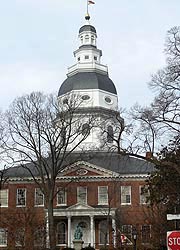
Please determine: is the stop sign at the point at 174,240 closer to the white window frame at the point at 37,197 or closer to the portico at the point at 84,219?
the portico at the point at 84,219

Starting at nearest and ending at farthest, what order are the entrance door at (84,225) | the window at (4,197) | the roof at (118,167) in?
the entrance door at (84,225) < the roof at (118,167) < the window at (4,197)

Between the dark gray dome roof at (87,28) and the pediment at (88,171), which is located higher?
the dark gray dome roof at (87,28)

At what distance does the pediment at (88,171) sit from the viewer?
183 ft

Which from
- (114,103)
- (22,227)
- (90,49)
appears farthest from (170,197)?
(90,49)

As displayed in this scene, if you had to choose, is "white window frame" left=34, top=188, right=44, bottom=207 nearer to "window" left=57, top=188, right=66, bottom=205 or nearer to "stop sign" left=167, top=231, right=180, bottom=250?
"window" left=57, top=188, right=66, bottom=205

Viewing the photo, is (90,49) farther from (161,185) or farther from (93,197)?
(161,185)

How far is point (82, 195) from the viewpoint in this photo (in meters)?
56.2

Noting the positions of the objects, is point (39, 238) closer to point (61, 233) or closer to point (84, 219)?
point (84, 219)

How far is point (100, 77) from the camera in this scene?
70812 millimetres

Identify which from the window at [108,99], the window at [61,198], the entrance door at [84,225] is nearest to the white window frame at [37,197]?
the window at [61,198]

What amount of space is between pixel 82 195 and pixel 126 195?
4.87 meters

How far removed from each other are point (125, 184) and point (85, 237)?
7.24m

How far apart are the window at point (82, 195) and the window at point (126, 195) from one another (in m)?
4.11

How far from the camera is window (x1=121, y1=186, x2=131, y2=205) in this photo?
56000 millimetres
